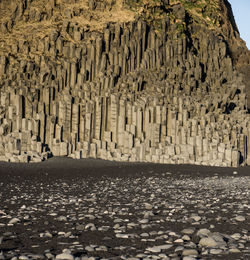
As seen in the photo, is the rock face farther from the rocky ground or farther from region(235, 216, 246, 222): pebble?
region(235, 216, 246, 222): pebble

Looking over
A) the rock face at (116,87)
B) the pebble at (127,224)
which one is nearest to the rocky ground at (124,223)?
the pebble at (127,224)

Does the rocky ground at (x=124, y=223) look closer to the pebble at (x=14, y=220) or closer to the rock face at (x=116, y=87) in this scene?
the pebble at (x=14, y=220)

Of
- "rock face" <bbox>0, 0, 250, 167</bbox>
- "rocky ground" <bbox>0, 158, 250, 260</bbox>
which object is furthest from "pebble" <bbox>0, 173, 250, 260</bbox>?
"rock face" <bbox>0, 0, 250, 167</bbox>

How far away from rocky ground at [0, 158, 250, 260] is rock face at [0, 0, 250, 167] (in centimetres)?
Result: 1376

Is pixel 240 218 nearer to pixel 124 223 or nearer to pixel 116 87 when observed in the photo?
pixel 124 223

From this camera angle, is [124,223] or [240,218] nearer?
[124,223]

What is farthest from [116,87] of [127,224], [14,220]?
[127,224]

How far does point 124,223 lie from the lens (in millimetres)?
8078

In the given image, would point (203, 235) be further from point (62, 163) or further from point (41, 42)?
point (41, 42)

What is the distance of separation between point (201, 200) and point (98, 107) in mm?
18356

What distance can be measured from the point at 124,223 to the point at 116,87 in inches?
904

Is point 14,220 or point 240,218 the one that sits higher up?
point 240,218

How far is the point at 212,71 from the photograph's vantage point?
115 feet

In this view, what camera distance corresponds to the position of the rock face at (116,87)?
27.8 m
